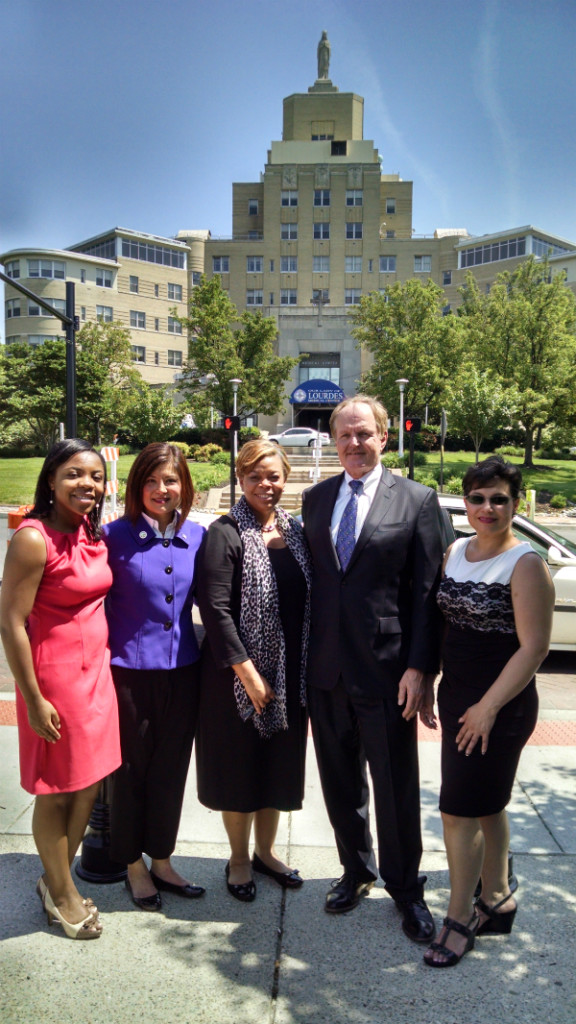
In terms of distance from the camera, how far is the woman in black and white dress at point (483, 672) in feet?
8.98

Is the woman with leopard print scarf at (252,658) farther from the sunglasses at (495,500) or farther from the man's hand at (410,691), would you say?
the sunglasses at (495,500)

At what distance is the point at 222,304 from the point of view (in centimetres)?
3772

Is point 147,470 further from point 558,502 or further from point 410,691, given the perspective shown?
point 558,502

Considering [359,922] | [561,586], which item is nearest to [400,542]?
[359,922]

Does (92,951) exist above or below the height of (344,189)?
below

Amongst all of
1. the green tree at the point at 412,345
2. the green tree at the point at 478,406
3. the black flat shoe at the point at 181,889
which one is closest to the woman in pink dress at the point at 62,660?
the black flat shoe at the point at 181,889

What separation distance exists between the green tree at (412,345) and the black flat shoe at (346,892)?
109 feet

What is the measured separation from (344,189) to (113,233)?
67.6 feet

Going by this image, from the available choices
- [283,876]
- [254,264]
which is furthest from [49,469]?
[254,264]

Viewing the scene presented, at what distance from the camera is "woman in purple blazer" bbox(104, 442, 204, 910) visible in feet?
10.5

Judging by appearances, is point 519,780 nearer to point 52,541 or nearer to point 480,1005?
point 480,1005

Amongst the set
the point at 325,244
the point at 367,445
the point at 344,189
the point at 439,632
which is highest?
the point at 344,189

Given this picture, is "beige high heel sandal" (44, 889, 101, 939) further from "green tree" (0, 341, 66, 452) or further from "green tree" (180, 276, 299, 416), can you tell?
"green tree" (0, 341, 66, 452)

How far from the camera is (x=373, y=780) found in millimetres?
3201
